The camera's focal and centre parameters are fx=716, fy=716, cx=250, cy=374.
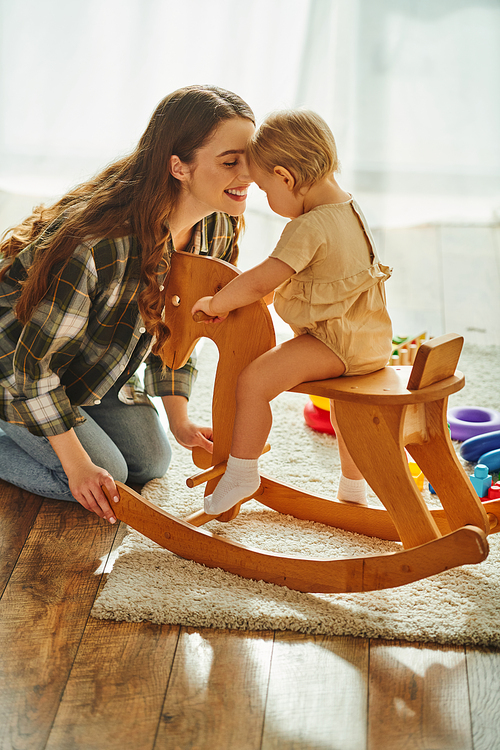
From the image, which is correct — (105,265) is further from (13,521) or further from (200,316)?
(13,521)

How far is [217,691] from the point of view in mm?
970

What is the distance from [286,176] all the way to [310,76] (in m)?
2.02

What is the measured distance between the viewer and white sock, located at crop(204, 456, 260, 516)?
1148 millimetres

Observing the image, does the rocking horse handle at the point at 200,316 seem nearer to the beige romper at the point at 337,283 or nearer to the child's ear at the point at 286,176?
the beige romper at the point at 337,283

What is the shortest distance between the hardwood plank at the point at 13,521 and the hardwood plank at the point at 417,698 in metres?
0.61

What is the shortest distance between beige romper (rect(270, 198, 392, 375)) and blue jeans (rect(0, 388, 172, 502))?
1.57 ft

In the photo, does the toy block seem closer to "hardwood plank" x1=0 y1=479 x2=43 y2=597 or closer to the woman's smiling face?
the woman's smiling face

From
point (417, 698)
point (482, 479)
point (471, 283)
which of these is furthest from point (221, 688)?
point (471, 283)

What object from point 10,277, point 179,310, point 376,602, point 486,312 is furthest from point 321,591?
point 486,312

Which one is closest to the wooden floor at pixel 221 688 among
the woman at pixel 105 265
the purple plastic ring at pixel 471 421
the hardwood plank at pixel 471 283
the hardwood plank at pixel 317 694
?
the hardwood plank at pixel 317 694

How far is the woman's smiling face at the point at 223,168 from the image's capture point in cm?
113

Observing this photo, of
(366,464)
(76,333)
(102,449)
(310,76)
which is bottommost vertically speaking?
(102,449)

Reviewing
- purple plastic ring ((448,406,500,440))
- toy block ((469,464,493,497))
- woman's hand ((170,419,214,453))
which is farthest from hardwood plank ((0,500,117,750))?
purple plastic ring ((448,406,500,440))

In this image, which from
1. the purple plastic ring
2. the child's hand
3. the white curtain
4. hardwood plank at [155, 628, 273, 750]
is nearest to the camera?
hardwood plank at [155, 628, 273, 750]
